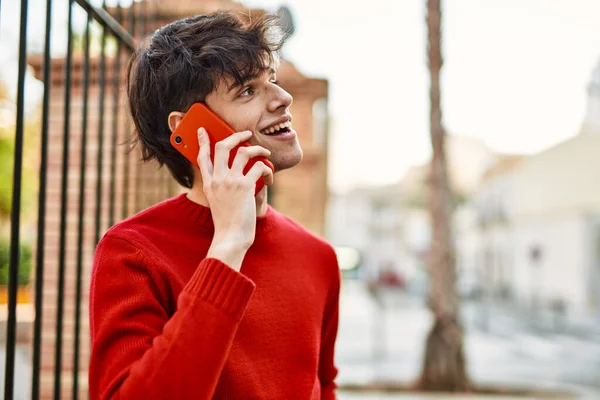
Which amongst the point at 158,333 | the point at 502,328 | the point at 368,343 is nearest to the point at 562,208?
the point at 502,328

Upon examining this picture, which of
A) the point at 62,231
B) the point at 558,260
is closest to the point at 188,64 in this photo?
the point at 62,231

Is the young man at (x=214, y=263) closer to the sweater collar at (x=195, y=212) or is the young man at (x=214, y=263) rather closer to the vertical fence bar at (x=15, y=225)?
the sweater collar at (x=195, y=212)

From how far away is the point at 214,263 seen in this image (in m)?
1.18

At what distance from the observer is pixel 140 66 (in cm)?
153

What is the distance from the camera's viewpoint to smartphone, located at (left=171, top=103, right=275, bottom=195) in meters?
1.37

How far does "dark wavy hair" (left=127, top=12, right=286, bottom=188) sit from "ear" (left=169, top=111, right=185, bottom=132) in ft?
0.06

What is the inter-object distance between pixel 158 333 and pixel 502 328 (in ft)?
64.9

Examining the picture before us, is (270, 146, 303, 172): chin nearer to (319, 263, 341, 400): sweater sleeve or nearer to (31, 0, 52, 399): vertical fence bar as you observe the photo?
(319, 263, 341, 400): sweater sleeve

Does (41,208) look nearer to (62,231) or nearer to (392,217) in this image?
(62,231)

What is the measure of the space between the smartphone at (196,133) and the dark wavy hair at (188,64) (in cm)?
6

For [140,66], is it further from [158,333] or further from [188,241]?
[158,333]

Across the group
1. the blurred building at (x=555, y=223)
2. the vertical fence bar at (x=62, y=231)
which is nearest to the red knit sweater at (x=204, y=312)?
the vertical fence bar at (x=62, y=231)

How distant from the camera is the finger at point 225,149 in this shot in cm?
128

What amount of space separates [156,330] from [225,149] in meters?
0.39
